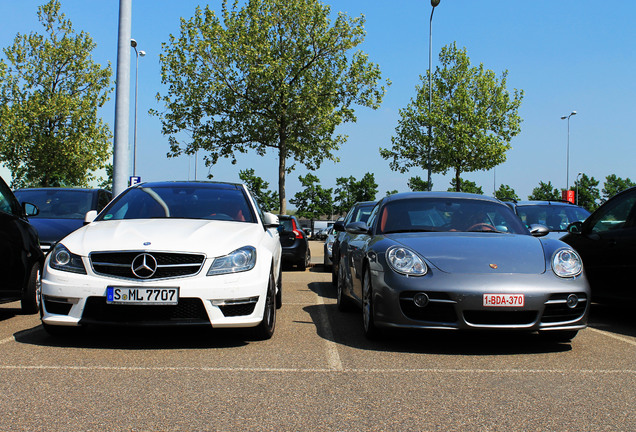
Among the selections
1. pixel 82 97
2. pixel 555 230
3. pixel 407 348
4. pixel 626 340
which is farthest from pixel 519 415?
pixel 82 97

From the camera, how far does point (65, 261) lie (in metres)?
5.55

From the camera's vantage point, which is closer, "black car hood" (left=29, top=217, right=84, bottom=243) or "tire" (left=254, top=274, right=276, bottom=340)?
"tire" (left=254, top=274, right=276, bottom=340)

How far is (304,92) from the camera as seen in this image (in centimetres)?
2794

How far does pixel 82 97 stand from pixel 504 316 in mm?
29611

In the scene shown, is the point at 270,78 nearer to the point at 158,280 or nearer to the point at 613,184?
the point at 158,280

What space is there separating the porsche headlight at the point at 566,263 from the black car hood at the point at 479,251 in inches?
4.2

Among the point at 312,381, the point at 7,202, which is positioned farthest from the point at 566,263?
the point at 7,202

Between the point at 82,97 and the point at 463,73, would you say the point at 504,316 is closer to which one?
the point at 82,97

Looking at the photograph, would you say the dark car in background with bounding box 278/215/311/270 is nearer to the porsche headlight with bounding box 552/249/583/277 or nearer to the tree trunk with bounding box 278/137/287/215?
the porsche headlight with bounding box 552/249/583/277

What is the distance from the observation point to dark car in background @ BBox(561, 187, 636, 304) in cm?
703

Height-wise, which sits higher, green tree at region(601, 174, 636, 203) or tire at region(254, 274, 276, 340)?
green tree at region(601, 174, 636, 203)

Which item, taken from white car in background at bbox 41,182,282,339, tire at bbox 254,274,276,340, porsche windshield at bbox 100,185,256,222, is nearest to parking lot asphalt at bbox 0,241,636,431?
tire at bbox 254,274,276,340

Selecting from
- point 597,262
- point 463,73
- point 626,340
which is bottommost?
point 626,340

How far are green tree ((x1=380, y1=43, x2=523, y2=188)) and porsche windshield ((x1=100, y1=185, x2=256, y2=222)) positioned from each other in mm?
26930
